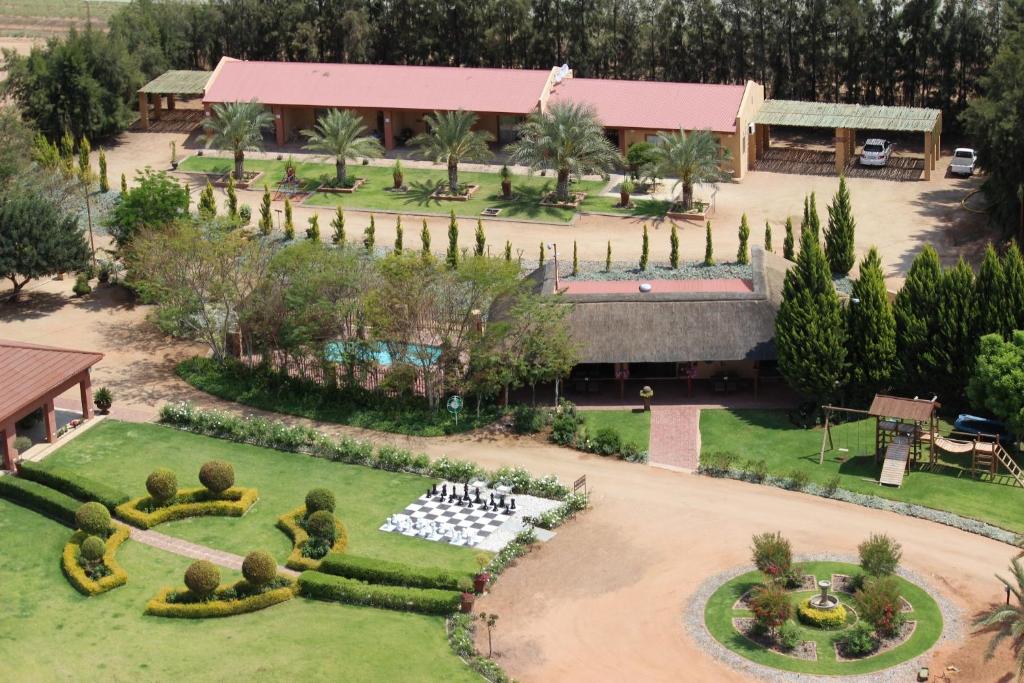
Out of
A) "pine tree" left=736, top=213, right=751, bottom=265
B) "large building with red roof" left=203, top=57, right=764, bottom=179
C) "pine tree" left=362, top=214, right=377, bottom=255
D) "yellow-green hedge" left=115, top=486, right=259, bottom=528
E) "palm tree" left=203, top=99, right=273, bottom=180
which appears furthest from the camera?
"large building with red roof" left=203, top=57, right=764, bottom=179

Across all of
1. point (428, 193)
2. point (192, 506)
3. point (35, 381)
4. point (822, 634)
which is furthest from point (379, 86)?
point (822, 634)

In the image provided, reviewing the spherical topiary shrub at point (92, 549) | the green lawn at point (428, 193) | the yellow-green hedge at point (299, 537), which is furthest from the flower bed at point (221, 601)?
the green lawn at point (428, 193)

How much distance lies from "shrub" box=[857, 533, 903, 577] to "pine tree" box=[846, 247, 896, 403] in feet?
48.1

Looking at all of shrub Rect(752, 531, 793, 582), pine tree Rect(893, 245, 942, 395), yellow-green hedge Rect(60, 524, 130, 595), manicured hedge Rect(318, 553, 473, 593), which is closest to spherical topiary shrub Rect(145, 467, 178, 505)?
yellow-green hedge Rect(60, 524, 130, 595)

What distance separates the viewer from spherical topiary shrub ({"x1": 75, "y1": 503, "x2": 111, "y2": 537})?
57.2 metres

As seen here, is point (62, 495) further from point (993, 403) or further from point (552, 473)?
point (993, 403)

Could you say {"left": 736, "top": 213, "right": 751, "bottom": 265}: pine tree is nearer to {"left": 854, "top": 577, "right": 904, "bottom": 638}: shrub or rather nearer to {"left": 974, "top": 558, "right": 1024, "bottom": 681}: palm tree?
{"left": 854, "top": 577, "right": 904, "bottom": 638}: shrub

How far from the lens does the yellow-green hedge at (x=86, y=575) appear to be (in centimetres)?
5484

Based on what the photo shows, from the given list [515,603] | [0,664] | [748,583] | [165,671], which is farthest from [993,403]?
[0,664]

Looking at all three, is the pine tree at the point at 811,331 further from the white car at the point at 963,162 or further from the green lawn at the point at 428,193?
the white car at the point at 963,162

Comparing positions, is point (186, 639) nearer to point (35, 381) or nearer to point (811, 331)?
point (35, 381)

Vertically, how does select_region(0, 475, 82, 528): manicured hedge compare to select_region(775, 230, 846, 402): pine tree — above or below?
below

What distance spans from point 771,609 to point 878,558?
15.4 ft

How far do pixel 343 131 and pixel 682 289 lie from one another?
2796cm
